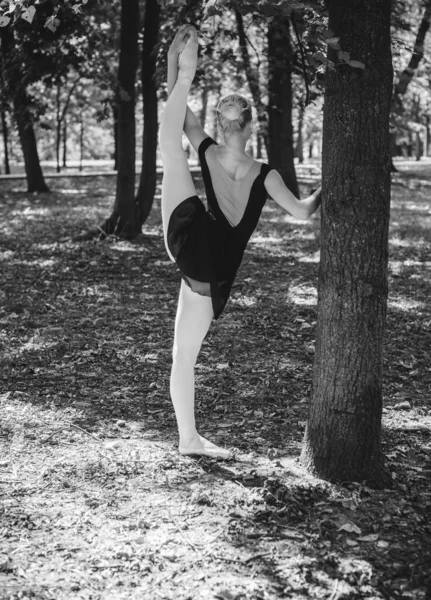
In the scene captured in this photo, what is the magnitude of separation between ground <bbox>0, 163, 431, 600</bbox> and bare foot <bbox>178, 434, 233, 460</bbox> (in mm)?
52

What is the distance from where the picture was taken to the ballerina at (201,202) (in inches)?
162

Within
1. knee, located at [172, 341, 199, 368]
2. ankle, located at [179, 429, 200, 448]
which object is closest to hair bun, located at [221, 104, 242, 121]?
knee, located at [172, 341, 199, 368]

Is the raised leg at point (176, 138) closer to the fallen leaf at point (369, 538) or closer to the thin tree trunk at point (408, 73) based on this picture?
the fallen leaf at point (369, 538)

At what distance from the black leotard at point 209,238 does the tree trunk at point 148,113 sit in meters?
9.73

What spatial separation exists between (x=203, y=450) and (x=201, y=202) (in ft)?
5.14

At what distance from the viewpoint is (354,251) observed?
12.6 ft

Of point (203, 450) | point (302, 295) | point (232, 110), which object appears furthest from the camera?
point (302, 295)

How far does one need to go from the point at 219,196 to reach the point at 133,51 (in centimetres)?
963

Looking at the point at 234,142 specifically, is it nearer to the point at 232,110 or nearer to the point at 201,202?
the point at 232,110

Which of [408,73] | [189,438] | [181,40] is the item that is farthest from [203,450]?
[408,73]

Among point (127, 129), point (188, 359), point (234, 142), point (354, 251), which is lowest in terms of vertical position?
point (188, 359)

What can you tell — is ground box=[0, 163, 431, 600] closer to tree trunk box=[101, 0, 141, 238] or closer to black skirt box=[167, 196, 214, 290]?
black skirt box=[167, 196, 214, 290]

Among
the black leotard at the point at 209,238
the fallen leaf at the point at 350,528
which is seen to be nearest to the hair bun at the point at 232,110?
the black leotard at the point at 209,238

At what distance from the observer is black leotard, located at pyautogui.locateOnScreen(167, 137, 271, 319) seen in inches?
163
